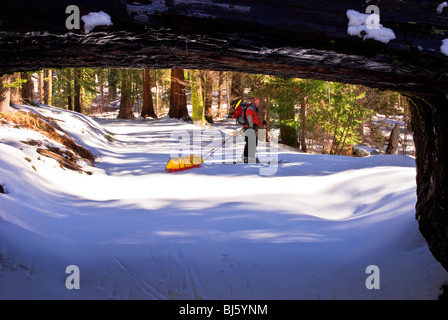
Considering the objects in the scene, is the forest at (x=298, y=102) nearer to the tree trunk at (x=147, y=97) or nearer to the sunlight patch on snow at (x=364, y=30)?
the tree trunk at (x=147, y=97)

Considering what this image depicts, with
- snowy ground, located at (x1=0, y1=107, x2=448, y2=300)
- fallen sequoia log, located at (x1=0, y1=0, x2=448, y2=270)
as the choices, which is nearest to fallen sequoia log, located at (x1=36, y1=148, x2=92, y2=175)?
snowy ground, located at (x1=0, y1=107, x2=448, y2=300)

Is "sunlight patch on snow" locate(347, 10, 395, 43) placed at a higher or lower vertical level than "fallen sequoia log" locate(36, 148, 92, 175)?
higher

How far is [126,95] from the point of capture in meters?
30.6

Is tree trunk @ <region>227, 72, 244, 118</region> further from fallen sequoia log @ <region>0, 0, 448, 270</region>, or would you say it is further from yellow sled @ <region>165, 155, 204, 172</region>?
fallen sequoia log @ <region>0, 0, 448, 270</region>

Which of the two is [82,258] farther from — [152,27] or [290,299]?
[152,27]

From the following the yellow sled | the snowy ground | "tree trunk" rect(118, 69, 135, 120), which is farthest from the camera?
"tree trunk" rect(118, 69, 135, 120)

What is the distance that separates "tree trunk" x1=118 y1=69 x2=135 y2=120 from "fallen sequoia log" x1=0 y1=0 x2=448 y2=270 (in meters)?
27.6

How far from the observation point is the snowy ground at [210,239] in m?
3.05

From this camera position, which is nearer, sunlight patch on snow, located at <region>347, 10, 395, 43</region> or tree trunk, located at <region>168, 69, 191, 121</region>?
sunlight patch on snow, located at <region>347, 10, 395, 43</region>

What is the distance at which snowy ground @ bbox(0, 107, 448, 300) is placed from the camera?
3.05 metres

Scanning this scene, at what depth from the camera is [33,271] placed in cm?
315

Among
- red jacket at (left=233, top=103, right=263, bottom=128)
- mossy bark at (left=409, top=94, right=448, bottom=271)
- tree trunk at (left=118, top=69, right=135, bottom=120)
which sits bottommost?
tree trunk at (left=118, top=69, right=135, bottom=120)
